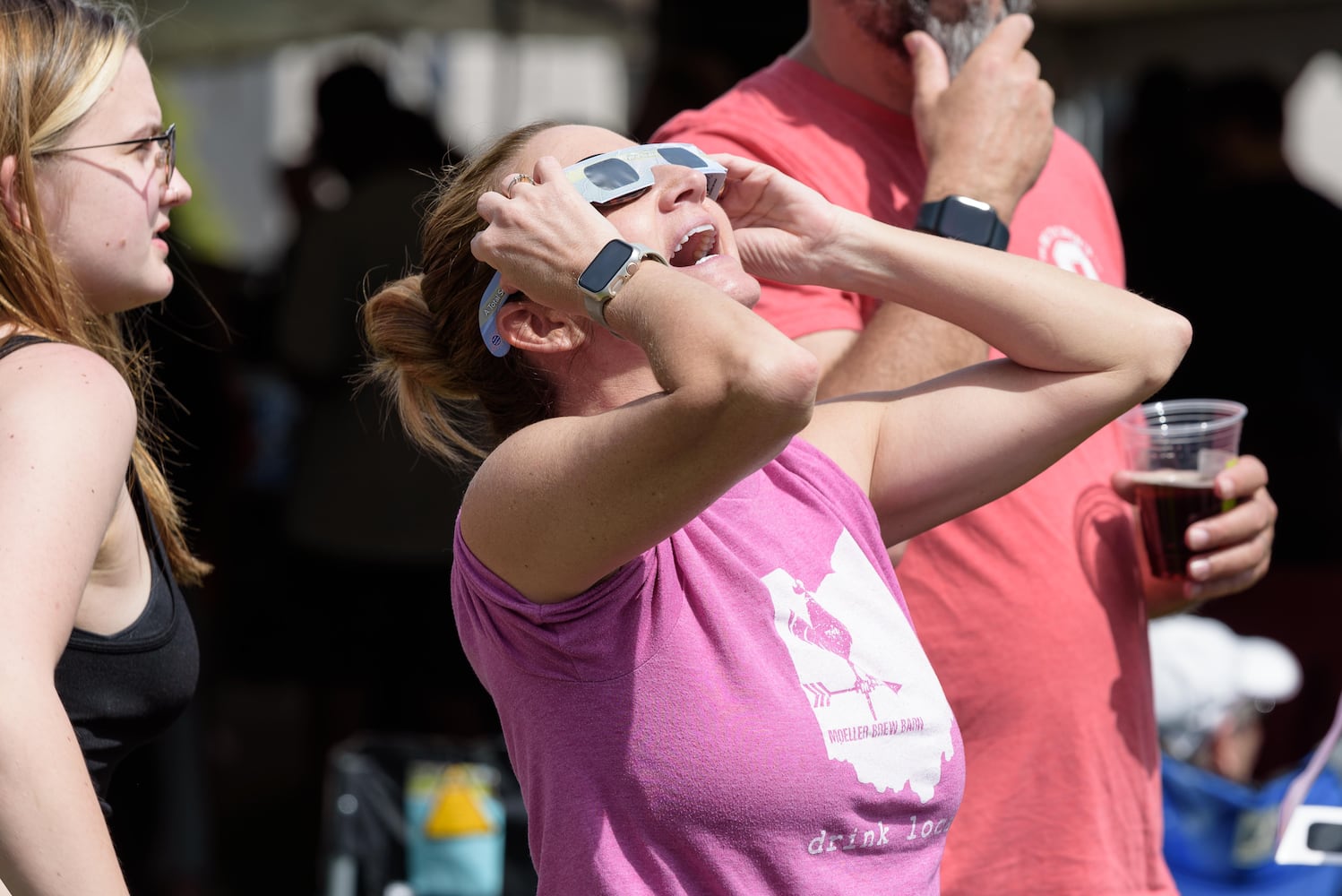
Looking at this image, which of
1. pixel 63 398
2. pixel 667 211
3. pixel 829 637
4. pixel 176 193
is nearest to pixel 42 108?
pixel 176 193

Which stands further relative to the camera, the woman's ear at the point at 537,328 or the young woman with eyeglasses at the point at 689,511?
the woman's ear at the point at 537,328

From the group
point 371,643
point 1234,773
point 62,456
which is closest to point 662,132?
point 62,456

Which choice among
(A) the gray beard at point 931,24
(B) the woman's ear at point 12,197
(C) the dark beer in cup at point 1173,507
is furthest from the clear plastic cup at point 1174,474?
(B) the woman's ear at point 12,197

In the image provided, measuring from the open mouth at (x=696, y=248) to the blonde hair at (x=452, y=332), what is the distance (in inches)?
8.1

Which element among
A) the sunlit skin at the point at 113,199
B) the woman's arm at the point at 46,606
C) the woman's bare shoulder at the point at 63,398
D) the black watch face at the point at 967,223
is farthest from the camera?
the black watch face at the point at 967,223

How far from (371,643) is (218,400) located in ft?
3.07

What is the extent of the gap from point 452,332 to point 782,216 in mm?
424

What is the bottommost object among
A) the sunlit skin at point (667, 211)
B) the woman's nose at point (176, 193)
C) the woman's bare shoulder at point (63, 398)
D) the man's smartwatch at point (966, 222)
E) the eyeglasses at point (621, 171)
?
the woman's bare shoulder at point (63, 398)

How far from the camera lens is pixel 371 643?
494cm

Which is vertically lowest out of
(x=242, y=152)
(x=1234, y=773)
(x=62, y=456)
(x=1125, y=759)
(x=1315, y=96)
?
(x=242, y=152)

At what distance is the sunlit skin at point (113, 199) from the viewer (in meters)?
1.84

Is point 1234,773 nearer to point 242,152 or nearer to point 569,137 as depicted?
point 569,137

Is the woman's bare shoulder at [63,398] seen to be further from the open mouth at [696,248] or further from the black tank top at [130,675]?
the open mouth at [696,248]

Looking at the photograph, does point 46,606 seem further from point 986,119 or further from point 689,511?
point 986,119
